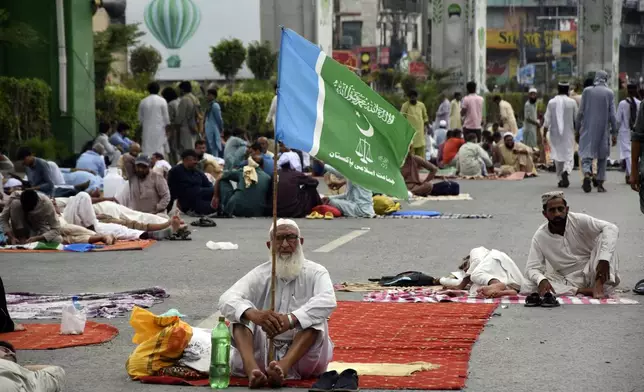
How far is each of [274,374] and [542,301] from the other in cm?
356

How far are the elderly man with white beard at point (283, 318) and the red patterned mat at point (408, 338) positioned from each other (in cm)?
13

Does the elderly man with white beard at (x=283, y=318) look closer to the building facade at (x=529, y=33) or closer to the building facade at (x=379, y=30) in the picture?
the building facade at (x=379, y=30)

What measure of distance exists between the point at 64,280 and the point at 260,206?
275 inches

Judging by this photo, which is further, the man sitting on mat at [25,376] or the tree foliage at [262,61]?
the tree foliage at [262,61]

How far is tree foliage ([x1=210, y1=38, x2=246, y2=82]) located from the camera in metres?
50.5

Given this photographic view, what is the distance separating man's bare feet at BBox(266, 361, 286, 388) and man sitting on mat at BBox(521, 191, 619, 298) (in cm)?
369

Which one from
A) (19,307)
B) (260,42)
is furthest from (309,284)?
(260,42)

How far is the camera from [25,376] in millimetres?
6656

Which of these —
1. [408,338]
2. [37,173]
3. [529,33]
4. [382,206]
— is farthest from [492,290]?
[529,33]

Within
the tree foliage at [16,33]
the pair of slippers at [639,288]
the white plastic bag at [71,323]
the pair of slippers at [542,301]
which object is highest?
the tree foliage at [16,33]

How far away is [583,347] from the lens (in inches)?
334

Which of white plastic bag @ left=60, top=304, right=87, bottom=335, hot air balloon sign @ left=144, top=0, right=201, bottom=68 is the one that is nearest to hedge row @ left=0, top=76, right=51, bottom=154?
white plastic bag @ left=60, top=304, right=87, bottom=335

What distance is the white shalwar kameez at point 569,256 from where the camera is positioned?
34.6 feet

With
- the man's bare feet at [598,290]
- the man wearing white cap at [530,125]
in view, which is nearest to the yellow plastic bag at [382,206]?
Answer: the man's bare feet at [598,290]
